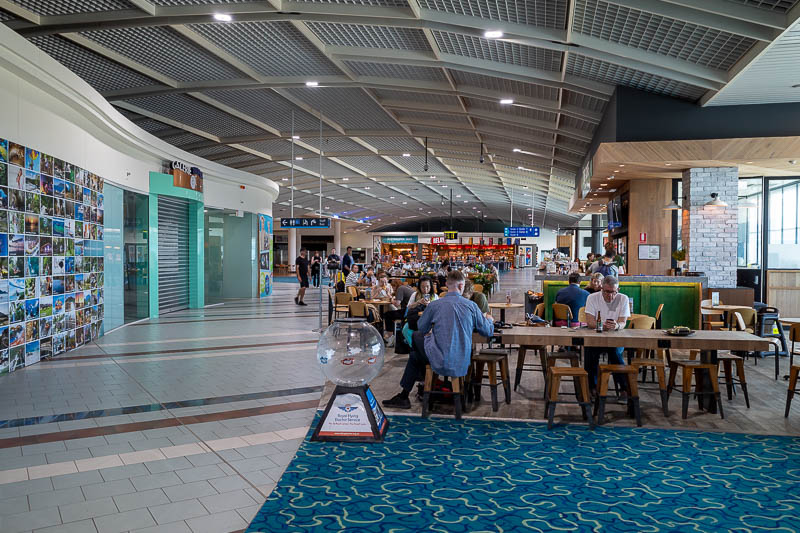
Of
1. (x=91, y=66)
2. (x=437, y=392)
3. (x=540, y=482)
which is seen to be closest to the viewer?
(x=540, y=482)

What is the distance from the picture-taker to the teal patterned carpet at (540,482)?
9.96 feet

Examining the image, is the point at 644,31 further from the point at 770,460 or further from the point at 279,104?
the point at 279,104

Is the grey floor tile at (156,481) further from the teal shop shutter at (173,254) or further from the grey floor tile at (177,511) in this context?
the teal shop shutter at (173,254)

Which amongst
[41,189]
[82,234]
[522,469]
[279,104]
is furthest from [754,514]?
[279,104]

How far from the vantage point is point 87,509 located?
3182 millimetres

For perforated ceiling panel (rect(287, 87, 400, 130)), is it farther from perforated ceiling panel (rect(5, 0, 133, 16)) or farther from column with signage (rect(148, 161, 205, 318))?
perforated ceiling panel (rect(5, 0, 133, 16))

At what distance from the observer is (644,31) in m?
7.09

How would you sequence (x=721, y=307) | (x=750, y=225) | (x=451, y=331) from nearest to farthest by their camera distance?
(x=451, y=331), (x=721, y=307), (x=750, y=225)

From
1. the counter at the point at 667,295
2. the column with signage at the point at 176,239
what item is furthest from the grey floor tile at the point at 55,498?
the column with signage at the point at 176,239

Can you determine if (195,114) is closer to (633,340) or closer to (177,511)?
(633,340)

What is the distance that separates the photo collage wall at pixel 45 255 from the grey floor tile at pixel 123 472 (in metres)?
3.72

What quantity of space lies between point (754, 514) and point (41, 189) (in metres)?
7.99

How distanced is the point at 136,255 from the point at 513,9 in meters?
8.41

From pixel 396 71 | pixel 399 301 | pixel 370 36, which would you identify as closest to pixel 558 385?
pixel 399 301
